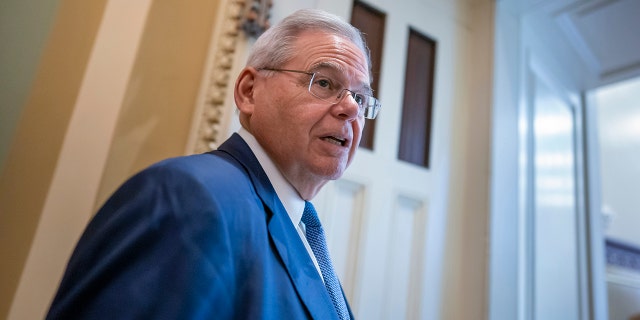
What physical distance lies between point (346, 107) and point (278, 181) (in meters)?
0.18

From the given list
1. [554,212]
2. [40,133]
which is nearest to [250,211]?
[40,133]

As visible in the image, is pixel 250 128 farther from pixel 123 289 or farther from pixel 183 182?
pixel 123 289

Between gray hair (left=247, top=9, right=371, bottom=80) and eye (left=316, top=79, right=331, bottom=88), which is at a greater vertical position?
gray hair (left=247, top=9, right=371, bottom=80)

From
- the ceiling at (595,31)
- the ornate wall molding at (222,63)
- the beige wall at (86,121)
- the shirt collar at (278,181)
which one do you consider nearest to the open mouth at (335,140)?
the shirt collar at (278,181)

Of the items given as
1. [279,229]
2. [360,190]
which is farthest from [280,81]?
[360,190]

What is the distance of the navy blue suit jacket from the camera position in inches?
16.5

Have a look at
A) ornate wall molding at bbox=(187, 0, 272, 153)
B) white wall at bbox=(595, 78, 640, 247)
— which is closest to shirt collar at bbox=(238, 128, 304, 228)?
ornate wall molding at bbox=(187, 0, 272, 153)

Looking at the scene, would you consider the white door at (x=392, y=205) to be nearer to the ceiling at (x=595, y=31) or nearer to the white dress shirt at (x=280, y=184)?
the white dress shirt at (x=280, y=184)

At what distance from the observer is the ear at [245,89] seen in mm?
755

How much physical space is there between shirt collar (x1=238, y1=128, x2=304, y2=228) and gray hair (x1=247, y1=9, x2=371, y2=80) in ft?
0.46

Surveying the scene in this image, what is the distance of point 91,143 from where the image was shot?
996 mm

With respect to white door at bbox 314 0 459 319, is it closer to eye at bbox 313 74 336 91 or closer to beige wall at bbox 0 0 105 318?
eye at bbox 313 74 336 91

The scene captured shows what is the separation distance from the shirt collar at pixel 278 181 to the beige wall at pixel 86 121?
16.7 inches

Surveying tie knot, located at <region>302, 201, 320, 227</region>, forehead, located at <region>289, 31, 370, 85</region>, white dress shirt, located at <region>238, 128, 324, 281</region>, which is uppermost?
forehead, located at <region>289, 31, 370, 85</region>
